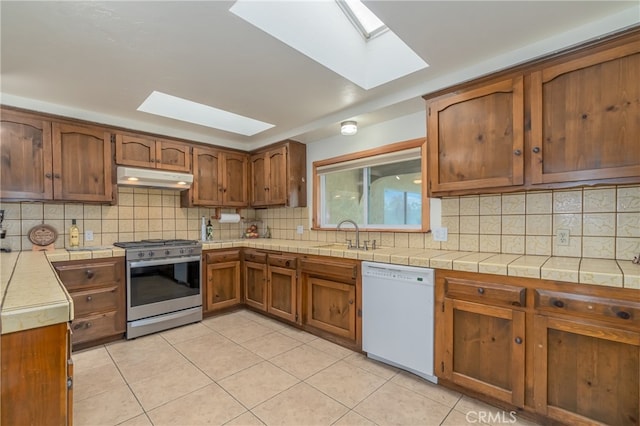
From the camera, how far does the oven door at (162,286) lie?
2.78 meters

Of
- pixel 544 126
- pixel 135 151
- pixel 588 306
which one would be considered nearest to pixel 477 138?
pixel 544 126

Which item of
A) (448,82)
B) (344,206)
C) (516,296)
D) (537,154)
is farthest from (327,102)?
(516,296)

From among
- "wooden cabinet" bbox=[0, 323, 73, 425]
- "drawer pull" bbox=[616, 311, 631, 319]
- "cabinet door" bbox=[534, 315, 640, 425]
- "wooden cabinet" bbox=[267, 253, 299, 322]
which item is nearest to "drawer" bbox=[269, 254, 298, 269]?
"wooden cabinet" bbox=[267, 253, 299, 322]

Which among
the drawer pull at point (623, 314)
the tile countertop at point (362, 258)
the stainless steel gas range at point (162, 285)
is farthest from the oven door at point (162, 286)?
the drawer pull at point (623, 314)

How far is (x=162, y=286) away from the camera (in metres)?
2.98

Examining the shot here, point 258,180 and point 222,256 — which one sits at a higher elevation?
point 258,180

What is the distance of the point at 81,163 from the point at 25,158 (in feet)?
1.22

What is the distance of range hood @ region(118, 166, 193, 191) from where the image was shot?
293 centimetres

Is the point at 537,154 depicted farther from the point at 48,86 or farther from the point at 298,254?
the point at 48,86

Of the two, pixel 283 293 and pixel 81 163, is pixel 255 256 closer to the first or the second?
pixel 283 293

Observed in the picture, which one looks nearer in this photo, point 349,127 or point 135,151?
point 349,127

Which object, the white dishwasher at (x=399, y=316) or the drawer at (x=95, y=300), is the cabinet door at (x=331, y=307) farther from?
the drawer at (x=95, y=300)

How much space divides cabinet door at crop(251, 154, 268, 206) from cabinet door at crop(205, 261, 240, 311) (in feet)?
2.80

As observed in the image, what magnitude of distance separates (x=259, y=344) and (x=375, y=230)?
1.53m
